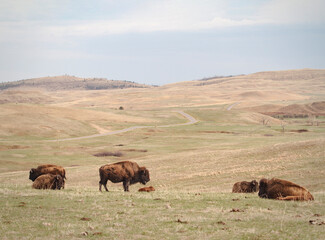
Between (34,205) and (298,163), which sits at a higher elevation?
(34,205)

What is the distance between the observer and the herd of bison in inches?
616

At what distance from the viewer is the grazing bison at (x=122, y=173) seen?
19438 mm

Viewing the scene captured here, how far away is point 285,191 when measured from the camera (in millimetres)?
15672

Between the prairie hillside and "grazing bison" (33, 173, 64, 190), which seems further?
"grazing bison" (33, 173, 64, 190)

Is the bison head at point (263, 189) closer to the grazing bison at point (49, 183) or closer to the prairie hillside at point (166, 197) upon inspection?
the prairie hillside at point (166, 197)

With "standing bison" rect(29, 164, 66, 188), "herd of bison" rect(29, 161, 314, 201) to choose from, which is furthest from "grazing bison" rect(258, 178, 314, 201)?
"standing bison" rect(29, 164, 66, 188)

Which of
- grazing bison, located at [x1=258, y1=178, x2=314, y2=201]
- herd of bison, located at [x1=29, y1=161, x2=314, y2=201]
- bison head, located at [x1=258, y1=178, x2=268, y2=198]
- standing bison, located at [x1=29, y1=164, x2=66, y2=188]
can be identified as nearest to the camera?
grazing bison, located at [x1=258, y1=178, x2=314, y2=201]

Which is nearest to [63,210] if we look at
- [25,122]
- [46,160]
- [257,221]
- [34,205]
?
[34,205]

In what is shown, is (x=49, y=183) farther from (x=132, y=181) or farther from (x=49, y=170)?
(x=132, y=181)

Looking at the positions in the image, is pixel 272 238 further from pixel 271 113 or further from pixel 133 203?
pixel 271 113

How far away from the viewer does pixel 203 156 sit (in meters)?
46.2

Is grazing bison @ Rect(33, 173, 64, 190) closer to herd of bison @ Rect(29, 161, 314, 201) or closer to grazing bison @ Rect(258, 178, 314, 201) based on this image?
herd of bison @ Rect(29, 161, 314, 201)

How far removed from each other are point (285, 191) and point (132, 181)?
7.87m

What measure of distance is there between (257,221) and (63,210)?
6.40 metres
